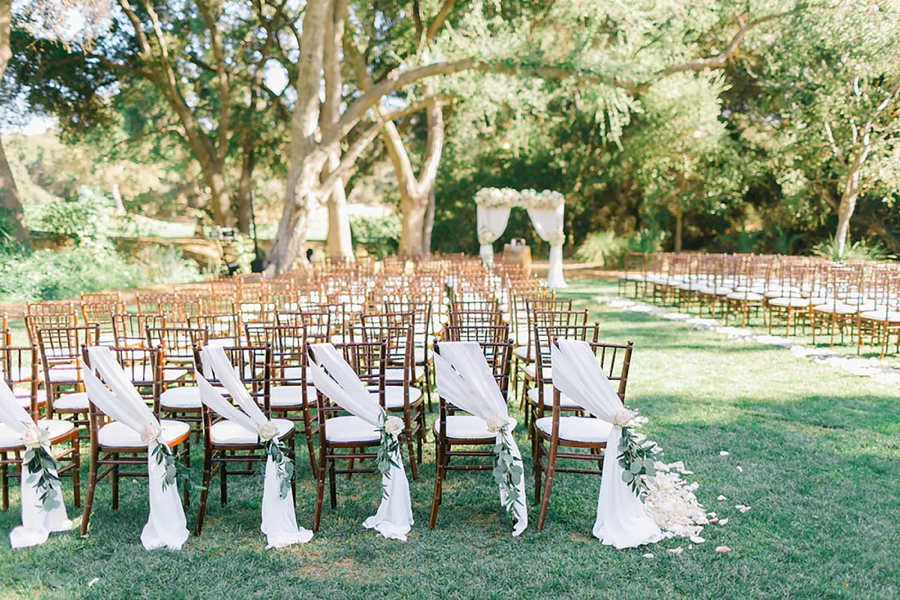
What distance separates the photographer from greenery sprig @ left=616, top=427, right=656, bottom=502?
151 inches

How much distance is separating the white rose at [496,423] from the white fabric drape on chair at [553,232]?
1411 cm

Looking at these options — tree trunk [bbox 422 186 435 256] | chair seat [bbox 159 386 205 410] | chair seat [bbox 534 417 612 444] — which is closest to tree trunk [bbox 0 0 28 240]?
tree trunk [bbox 422 186 435 256]

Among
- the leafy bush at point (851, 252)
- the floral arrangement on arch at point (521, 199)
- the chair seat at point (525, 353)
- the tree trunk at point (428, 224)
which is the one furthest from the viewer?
the tree trunk at point (428, 224)

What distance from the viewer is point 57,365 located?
6.22m

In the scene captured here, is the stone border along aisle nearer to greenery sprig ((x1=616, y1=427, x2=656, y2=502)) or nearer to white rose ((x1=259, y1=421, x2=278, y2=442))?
greenery sprig ((x1=616, y1=427, x2=656, y2=502))

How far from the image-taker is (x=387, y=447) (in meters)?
3.96

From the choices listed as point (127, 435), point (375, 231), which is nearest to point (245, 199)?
point (375, 231)

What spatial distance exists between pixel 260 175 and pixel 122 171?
1179 cm

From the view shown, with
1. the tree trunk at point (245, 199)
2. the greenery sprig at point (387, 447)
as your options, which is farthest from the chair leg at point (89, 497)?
the tree trunk at point (245, 199)

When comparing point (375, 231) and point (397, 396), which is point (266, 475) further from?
point (375, 231)

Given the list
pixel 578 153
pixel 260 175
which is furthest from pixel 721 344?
pixel 260 175

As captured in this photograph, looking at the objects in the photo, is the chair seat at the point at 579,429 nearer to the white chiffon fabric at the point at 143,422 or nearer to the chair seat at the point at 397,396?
the chair seat at the point at 397,396

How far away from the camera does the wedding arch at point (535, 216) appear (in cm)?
1781

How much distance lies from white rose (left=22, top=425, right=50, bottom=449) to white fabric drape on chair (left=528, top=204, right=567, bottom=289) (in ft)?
48.7
